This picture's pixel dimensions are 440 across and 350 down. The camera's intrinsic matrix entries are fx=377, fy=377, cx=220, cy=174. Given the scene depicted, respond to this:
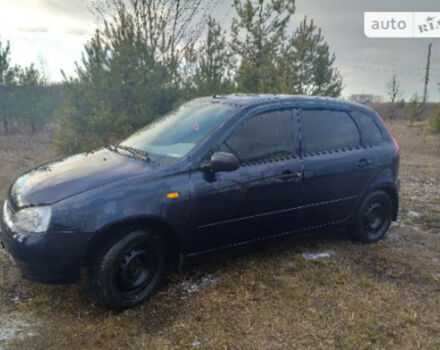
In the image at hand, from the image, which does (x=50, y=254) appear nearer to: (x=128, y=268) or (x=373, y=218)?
(x=128, y=268)

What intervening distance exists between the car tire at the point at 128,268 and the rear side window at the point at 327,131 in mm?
1830

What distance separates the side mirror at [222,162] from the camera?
312cm

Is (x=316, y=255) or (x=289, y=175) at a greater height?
(x=289, y=175)

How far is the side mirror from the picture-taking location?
312 centimetres

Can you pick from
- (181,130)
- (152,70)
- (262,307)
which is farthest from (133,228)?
(152,70)

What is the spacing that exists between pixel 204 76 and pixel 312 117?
6775 millimetres

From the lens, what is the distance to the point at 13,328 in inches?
113

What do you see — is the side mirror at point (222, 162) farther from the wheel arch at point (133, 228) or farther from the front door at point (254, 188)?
the wheel arch at point (133, 228)

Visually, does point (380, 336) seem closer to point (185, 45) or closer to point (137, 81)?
point (137, 81)

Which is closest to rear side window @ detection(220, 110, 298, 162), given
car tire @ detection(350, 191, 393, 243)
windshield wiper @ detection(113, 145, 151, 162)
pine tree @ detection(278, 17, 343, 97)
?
windshield wiper @ detection(113, 145, 151, 162)

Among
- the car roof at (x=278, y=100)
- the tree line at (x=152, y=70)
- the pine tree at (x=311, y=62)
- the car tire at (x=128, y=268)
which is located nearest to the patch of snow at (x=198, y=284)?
the car tire at (x=128, y=268)

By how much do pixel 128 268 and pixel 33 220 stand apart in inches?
31.8

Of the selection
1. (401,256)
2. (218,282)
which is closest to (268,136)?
(218,282)

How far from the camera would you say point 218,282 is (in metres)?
3.59
